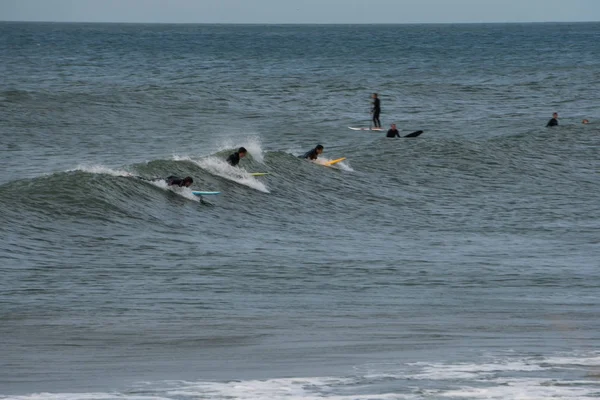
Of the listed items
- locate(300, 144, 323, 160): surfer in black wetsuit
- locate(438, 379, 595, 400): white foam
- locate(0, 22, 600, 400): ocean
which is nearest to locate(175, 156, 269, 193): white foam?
locate(0, 22, 600, 400): ocean

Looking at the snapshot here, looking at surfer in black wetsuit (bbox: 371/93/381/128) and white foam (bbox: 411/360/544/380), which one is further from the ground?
surfer in black wetsuit (bbox: 371/93/381/128)

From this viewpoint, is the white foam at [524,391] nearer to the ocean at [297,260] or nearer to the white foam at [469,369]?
the ocean at [297,260]

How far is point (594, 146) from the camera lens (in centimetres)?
4003

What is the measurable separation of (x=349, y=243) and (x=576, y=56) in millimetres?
94208

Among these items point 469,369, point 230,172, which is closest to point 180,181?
point 230,172

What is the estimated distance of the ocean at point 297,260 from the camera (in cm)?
1102

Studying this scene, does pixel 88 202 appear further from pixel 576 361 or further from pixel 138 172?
pixel 576 361

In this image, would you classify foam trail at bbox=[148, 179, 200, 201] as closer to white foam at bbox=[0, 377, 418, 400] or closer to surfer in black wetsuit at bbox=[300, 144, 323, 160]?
surfer in black wetsuit at bbox=[300, 144, 323, 160]

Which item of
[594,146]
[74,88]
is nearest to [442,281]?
[594,146]

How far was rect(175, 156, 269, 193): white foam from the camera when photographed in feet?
93.0

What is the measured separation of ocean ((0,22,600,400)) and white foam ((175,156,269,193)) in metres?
0.08

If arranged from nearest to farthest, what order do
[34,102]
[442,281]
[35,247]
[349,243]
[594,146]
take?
[442,281]
[35,247]
[349,243]
[594,146]
[34,102]

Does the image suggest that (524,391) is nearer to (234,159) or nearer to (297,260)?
(297,260)

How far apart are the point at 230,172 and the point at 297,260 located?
10941 mm
